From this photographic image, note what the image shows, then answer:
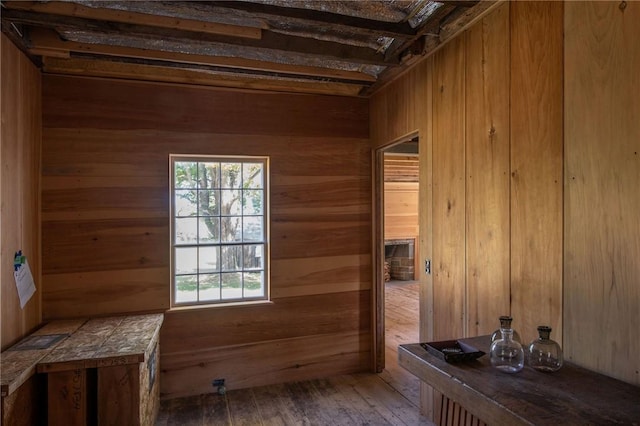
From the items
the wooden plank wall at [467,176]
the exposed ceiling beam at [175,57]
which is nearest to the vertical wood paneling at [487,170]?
the wooden plank wall at [467,176]

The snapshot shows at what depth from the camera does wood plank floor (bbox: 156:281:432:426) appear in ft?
9.10

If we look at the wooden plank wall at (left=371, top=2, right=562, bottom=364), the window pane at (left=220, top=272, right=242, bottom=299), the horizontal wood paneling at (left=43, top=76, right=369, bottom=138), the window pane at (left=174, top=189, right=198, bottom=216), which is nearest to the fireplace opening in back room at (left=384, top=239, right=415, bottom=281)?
the horizontal wood paneling at (left=43, top=76, right=369, bottom=138)

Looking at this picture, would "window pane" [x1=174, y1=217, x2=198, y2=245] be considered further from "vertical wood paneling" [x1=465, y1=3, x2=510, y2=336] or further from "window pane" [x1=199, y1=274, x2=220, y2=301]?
"vertical wood paneling" [x1=465, y1=3, x2=510, y2=336]

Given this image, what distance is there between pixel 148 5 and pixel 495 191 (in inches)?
90.9

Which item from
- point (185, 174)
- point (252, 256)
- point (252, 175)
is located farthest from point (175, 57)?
point (252, 256)

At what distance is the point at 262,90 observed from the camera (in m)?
3.39

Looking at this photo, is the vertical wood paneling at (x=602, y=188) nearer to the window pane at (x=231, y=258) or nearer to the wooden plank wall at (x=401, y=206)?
the window pane at (x=231, y=258)

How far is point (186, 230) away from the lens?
3.28 m

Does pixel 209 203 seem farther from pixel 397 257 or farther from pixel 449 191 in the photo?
pixel 397 257

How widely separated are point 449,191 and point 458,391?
1480mm

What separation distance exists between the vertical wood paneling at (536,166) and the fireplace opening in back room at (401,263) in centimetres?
657

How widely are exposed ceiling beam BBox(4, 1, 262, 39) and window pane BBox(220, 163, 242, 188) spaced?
1.25m

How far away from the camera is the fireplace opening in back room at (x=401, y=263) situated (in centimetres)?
862

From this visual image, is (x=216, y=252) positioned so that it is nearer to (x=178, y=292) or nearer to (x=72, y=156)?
(x=178, y=292)
